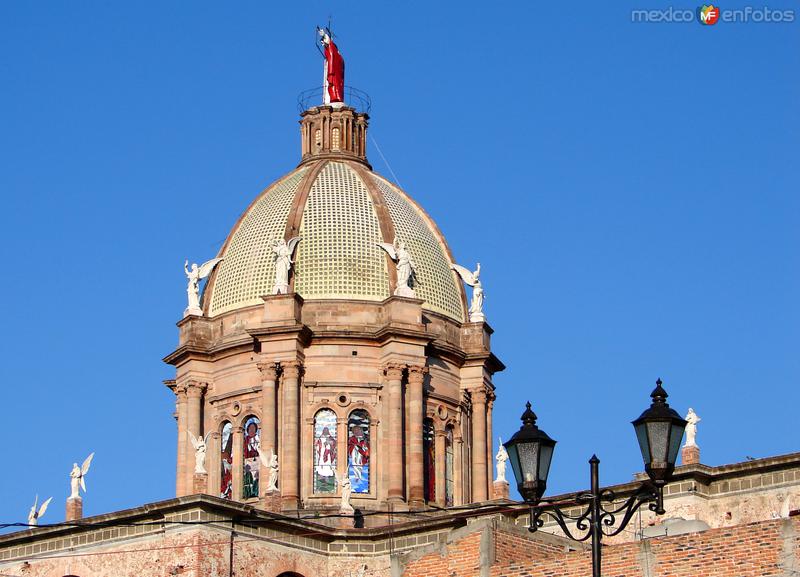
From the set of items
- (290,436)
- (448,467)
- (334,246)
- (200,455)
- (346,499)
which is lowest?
(346,499)

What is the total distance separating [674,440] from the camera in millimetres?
29953

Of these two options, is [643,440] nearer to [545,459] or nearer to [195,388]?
[545,459]

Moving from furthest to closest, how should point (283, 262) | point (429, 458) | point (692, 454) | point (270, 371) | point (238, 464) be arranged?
point (283, 262), point (429, 458), point (238, 464), point (270, 371), point (692, 454)

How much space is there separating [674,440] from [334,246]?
42300 millimetres

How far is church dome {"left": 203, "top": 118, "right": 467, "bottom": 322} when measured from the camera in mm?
70875

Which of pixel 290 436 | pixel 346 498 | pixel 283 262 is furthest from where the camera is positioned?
pixel 283 262

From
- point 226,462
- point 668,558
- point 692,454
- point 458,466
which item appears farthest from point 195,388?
point 668,558

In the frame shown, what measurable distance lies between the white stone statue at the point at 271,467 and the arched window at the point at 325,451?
1765 mm

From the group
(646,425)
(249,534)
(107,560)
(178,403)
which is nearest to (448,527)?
(249,534)

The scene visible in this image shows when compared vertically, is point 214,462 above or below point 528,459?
above

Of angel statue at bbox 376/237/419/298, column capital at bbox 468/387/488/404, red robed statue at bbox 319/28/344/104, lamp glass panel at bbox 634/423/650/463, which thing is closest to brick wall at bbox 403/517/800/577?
lamp glass panel at bbox 634/423/650/463

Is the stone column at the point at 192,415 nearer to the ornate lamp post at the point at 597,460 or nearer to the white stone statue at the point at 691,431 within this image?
the white stone statue at the point at 691,431

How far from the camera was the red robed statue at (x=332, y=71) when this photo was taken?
78.1 metres

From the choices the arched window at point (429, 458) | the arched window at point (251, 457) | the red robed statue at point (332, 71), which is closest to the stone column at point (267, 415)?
the arched window at point (251, 457)
